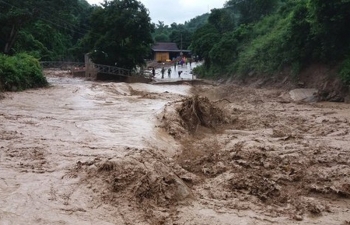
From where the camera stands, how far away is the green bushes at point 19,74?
65.7ft

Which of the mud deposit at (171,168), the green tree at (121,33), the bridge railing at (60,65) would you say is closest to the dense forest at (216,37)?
the green tree at (121,33)

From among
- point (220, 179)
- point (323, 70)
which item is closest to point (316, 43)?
point (323, 70)

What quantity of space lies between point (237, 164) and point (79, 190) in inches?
146

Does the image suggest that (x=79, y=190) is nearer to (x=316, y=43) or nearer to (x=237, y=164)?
(x=237, y=164)

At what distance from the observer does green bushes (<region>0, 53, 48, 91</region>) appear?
20011mm

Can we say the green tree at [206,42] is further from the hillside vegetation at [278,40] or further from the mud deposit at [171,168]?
the mud deposit at [171,168]

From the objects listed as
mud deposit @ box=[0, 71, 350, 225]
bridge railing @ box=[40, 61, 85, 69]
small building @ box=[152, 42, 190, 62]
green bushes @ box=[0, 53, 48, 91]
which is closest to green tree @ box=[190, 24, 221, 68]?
bridge railing @ box=[40, 61, 85, 69]

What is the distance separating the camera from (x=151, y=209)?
5.96 metres

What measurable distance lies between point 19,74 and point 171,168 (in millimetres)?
16660

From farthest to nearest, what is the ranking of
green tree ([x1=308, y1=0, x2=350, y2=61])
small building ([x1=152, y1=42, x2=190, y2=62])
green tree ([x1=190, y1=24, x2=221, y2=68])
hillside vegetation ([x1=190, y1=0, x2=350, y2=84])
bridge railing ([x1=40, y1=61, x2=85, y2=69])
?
small building ([x1=152, y1=42, x2=190, y2=62]) < bridge railing ([x1=40, y1=61, x2=85, y2=69]) < green tree ([x1=190, y1=24, x2=221, y2=68]) < hillside vegetation ([x1=190, y1=0, x2=350, y2=84]) < green tree ([x1=308, y1=0, x2=350, y2=61])

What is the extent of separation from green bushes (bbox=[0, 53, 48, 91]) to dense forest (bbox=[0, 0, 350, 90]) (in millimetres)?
56

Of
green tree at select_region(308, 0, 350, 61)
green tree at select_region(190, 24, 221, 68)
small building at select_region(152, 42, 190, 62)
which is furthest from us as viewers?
small building at select_region(152, 42, 190, 62)

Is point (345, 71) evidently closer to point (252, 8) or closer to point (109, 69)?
point (109, 69)

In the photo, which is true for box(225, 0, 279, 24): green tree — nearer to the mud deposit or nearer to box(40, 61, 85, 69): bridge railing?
box(40, 61, 85, 69): bridge railing
